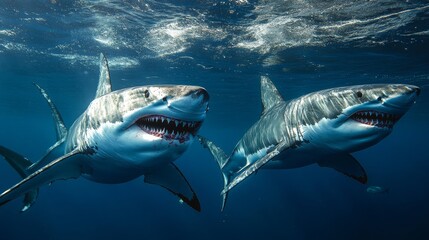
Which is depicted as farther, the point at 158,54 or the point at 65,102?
the point at 65,102

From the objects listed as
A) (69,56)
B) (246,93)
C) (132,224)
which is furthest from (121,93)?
(132,224)

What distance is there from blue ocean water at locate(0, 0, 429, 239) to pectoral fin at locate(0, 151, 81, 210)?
25.8 feet

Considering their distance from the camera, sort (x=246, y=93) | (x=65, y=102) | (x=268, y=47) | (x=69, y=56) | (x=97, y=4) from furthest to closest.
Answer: (x=65, y=102) → (x=246, y=93) → (x=69, y=56) → (x=268, y=47) → (x=97, y=4)

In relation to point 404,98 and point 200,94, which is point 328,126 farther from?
point 200,94

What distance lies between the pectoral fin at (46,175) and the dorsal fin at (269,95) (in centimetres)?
487

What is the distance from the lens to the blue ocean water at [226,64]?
1130 centimetres

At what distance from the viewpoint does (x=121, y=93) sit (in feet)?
11.9

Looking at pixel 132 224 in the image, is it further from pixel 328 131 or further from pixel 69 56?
pixel 328 131

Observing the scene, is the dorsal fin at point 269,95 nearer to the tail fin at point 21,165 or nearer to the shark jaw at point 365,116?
the shark jaw at point 365,116

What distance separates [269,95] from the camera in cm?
748

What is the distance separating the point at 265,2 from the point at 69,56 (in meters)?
13.6

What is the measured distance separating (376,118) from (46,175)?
15.5 ft

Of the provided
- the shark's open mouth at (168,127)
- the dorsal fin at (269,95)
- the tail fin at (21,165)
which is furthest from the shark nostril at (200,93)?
the dorsal fin at (269,95)

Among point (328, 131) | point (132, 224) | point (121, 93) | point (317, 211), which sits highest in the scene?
point (121, 93)
